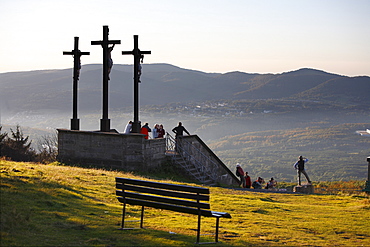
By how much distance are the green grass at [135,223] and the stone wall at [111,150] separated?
6982 millimetres

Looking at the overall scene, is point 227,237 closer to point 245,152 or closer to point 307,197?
point 307,197

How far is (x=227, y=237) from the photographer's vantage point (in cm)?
873

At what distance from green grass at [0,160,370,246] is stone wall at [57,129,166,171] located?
22.9ft

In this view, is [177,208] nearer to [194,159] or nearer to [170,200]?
[170,200]

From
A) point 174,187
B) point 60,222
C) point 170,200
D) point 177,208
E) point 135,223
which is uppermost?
point 174,187

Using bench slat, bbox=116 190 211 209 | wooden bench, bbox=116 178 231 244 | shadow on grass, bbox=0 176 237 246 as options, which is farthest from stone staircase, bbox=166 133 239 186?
wooden bench, bbox=116 178 231 244

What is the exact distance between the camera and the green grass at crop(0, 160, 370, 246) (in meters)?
7.82

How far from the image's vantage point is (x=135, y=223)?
30.8ft

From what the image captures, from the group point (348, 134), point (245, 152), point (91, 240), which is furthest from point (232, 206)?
point (348, 134)

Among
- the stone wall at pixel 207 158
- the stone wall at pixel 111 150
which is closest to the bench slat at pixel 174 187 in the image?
the stone wall at pixel 111 150

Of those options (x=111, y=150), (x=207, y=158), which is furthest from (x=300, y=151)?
(x=111, y=150)

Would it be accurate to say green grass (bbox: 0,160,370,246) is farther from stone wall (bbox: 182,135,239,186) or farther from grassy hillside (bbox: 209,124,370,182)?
grassy hillside (bbox: 209,124,370,182)

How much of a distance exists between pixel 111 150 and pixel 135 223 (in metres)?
12.9

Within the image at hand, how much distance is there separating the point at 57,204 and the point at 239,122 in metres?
189
